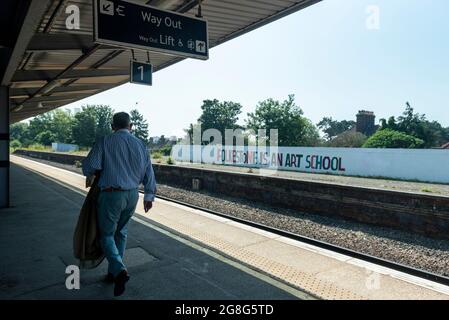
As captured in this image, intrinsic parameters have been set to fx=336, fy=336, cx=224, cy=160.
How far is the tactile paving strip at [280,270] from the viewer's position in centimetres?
386

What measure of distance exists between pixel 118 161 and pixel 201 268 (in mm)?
1831

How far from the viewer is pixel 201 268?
4.47 m

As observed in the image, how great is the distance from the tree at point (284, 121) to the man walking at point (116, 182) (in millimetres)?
43028

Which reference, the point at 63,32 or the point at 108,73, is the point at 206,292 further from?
the point at 108,73

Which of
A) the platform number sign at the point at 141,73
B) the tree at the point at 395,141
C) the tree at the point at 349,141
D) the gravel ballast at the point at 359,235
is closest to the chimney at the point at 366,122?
the tree at the point at 349,141

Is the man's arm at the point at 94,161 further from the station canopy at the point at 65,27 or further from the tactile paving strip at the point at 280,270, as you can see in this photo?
the tactile paving strip at the point at 280,270

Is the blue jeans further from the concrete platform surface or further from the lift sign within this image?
the lift sign

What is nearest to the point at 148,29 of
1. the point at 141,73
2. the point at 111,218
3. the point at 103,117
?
the point at 111,218

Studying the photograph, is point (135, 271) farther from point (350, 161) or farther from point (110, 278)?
point (350, 161)

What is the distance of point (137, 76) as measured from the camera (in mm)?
8828

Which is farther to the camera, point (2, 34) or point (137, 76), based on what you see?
point (137, 76)

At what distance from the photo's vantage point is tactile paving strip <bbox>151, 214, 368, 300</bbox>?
12.7 feet
